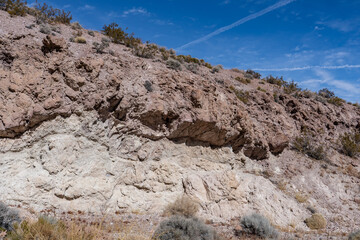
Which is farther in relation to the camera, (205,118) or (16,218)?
(205,118)

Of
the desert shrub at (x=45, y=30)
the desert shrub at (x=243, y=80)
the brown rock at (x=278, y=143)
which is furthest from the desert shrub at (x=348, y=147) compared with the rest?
the desert shrub at (x=45, y=30)

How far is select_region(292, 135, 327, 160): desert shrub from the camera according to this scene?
47.7ft

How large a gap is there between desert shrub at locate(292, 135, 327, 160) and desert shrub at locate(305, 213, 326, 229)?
5.03 meters

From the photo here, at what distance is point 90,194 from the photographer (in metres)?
7.61

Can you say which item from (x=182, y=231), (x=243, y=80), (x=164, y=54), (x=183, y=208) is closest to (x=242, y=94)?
(x=243, y=80)

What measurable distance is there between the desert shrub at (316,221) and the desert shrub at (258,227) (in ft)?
11.5

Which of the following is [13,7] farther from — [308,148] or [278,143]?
[308,148]

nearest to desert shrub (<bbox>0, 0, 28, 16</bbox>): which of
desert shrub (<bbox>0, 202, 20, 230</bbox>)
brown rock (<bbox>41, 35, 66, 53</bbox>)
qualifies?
brown rock (<bbox>41, 35, 66, 53</bbox>)

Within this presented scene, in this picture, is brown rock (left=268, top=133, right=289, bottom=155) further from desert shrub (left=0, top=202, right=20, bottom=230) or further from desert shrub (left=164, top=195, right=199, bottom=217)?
desert shrub (left=0, top=202, right=20, bottom=230)

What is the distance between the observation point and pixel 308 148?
1468cm

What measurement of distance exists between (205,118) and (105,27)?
9215 mm

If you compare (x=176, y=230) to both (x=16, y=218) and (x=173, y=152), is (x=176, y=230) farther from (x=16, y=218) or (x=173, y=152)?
(x=173, y=152)

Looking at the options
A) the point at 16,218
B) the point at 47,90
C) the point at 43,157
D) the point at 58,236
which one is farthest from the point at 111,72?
the point at 58,236

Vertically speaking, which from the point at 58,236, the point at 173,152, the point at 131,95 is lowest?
the point at 58,236
